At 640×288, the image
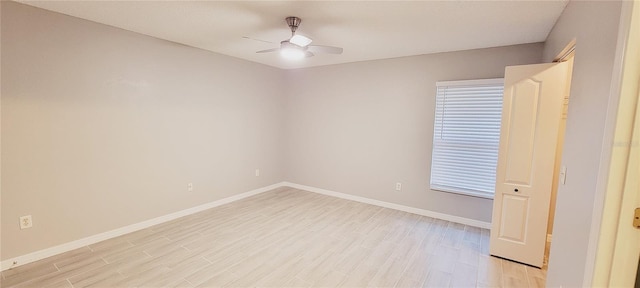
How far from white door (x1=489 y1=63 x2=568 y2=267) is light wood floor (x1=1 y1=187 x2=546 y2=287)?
267 millimetres

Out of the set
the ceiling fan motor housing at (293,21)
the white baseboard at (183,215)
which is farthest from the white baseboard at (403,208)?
the ceiling fan motor housing at (293,21)

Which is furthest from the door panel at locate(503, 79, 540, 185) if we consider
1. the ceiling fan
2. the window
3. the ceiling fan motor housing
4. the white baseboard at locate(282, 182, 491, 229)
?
the ceiling fan motor housing

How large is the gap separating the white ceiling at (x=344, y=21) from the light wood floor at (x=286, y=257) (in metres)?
2.44

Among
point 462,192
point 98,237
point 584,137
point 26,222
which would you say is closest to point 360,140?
point 462,192

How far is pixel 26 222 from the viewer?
2.57 meters

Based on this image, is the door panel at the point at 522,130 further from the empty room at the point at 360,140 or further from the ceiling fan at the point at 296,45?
the ceiling fan at the point at 296,45

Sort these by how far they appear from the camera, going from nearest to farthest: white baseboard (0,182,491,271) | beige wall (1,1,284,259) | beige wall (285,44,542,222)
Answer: beige wall (1,1,284,259), white baseboard (0,182,491,271), beige wall (285,44,542,222)

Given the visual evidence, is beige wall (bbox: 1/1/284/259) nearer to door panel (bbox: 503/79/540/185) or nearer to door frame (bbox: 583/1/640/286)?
door panel (bbox: 503/79/540/185)

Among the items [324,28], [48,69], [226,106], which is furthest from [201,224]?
[324,28]

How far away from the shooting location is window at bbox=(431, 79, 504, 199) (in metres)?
3.48

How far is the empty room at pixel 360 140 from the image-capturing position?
1.61 m

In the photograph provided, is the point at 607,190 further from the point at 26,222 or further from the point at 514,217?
the point at 26,222

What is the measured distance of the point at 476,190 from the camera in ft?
12.0

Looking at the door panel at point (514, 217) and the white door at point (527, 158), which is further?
the door panel at point (514, 217)
